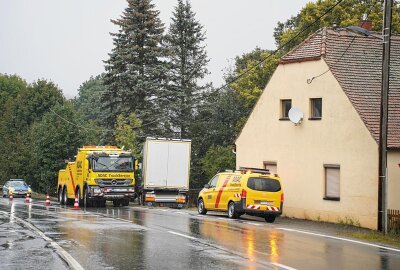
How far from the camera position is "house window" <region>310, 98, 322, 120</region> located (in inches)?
1147

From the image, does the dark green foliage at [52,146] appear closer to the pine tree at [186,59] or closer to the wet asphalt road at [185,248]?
the pine tree at [186,59]

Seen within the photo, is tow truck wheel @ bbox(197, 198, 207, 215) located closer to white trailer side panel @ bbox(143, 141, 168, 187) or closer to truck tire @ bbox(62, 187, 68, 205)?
white trailer side panel @ bbox(143, 141, 168, 187)

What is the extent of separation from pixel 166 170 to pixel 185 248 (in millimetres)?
23597

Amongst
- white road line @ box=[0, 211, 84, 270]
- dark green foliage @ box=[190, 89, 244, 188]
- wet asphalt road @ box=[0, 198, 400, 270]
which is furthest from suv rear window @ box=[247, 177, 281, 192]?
dark green foliage @ box=[190, 89, 244, 188]

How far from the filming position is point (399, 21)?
4491 centimetres

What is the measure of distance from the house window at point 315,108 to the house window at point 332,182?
2348 millimetres

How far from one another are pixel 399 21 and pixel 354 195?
22.1 m

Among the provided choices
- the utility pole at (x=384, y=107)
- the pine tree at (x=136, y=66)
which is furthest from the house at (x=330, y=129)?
the pine tree at (x=136, y=66)

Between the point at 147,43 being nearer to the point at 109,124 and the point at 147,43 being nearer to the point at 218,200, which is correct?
the point at 109,124

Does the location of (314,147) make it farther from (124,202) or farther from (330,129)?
(124,202)

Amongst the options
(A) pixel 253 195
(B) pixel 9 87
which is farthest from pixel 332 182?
(B) pixel 9 87

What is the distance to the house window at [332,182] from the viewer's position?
27.6 metres

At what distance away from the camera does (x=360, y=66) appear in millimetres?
29391

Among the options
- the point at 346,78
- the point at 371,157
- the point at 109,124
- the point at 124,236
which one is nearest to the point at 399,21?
the point at 346,78
